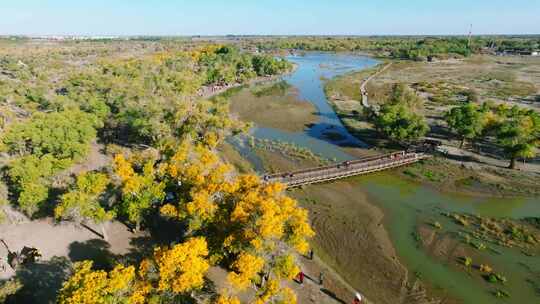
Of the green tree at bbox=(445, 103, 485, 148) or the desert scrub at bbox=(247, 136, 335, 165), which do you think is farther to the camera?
the desert scrub at bbox=(247, 136, 335, 165)

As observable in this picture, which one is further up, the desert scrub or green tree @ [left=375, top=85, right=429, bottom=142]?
green tree @ [left=375, top=85, right=429, bottom=142]

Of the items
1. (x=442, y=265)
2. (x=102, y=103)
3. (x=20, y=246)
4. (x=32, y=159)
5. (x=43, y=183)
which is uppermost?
(x=102, y=103)

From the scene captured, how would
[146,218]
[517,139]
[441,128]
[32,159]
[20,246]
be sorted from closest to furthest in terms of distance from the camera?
[20,246]
[146,218]
[32,159]
[517,139]
[441,128]

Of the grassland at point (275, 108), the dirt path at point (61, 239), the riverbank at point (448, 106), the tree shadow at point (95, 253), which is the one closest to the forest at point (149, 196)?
the tree shadow at point (95, 253)

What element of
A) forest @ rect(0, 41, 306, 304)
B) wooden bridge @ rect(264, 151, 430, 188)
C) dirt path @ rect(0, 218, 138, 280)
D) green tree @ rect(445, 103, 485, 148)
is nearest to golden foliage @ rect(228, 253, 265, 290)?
forest @ rect(0, 41, 306, 304)

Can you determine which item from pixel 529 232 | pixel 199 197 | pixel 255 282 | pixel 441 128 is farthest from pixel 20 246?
pixel 441 128

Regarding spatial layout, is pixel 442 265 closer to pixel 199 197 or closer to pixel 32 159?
pixel 199 197

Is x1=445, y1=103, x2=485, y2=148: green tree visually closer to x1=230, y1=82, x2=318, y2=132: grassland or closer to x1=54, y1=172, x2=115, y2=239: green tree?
x1=230, y1=82, x2=318, y2=132: grassland

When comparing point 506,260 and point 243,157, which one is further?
point 243,157
